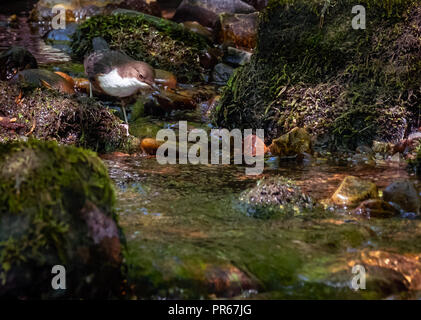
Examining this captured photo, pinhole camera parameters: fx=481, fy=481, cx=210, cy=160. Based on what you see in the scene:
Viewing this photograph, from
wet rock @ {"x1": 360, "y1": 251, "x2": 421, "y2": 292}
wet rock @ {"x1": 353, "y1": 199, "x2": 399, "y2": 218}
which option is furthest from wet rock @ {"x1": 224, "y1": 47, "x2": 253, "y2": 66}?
wet rock @ {"x1": 360, "y1": 251, "x2": 421, "y2": 292}

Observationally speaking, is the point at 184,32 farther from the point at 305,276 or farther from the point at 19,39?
the point at 305,276

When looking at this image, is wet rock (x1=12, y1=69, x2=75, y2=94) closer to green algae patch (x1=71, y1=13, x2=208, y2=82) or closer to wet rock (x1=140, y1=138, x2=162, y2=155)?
wet rock (x1=140, y1=138, x2=162, y2=155)

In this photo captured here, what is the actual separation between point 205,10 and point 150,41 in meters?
4.56

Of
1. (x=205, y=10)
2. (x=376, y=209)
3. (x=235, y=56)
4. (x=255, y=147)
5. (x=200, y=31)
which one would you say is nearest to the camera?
(x=376, y=209)

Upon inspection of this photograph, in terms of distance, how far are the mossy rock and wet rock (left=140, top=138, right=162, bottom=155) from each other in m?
1.28

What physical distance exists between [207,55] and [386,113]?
5.09m

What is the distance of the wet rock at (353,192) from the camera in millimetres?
4004

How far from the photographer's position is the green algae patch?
9.81 meters

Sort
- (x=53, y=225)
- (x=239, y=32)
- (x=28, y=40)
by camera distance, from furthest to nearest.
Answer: (x=28, y=40)
(x=239, y=32)
(x=53, y=225)

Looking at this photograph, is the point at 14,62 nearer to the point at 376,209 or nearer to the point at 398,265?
the point at 376,209

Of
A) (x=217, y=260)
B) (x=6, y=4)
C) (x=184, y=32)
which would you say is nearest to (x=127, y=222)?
(x=217, y=260)

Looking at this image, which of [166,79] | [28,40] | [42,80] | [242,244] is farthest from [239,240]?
[28,40]

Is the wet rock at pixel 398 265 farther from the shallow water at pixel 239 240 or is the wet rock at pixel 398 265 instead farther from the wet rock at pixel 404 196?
the wet rock at pixel 404 196

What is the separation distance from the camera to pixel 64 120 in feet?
20.9
